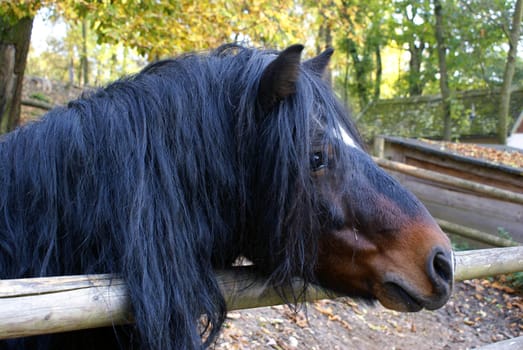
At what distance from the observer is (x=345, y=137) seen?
1715 millimetres

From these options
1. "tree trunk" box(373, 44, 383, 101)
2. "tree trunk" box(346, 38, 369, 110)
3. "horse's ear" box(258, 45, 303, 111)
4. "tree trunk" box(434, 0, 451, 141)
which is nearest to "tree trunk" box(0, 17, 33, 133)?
"horse's ear" box(258, 45, 303, 111)

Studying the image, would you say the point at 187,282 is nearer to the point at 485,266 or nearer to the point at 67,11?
the point at 485,266

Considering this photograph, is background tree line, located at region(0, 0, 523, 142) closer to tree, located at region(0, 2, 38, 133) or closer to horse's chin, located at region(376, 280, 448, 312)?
tree, located at region(0, 2, 38, 133)

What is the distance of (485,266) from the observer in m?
2.74

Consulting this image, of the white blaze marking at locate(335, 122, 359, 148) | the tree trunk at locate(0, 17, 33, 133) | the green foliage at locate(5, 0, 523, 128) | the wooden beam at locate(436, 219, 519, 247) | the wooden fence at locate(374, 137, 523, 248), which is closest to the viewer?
the white blaze marking at locate(335, 122, 359, 148)

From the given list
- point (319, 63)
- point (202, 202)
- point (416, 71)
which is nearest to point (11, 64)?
point (319, 63)

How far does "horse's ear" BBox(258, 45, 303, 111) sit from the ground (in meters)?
2.76

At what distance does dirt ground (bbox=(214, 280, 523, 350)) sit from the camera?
433cm

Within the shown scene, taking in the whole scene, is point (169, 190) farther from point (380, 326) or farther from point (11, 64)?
point (11, 64)

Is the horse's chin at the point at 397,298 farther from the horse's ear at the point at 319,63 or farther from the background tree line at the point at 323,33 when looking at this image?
the background tree line at the point at 323,33

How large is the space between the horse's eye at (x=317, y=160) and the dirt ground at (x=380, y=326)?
272cm

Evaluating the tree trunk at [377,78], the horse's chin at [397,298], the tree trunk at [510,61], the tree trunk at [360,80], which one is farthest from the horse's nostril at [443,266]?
the tree trunk at [377,78]

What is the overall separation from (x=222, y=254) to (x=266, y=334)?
9.50ft

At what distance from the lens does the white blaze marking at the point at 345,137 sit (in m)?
1.68
